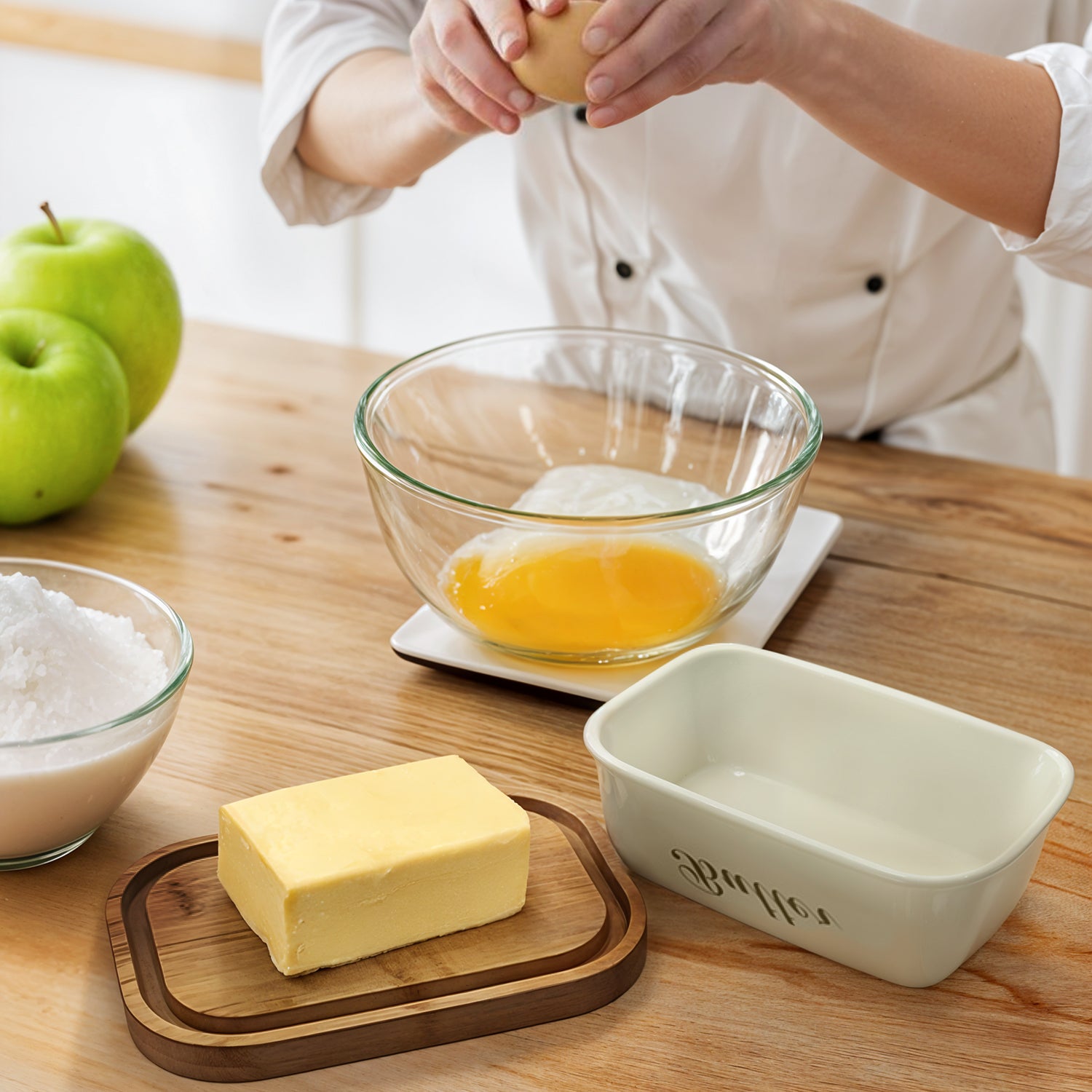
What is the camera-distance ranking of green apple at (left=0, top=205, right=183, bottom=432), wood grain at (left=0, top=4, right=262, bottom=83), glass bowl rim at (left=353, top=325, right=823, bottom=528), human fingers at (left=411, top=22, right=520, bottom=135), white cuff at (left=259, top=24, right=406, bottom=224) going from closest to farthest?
glass bowl rim at (left=353, top=325, right=823, bottom=528), human fingers at (left=411, top=22, right=520, bottom=135), green apple at (left=0, top=205, right=183, bottom=432), white cuff at (left=259, top=24, right=406, bottom=224), wood grain at (left=0, top=4, right=262, bottom=83)

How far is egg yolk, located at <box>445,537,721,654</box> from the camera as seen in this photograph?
2.36 feet

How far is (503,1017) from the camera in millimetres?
531

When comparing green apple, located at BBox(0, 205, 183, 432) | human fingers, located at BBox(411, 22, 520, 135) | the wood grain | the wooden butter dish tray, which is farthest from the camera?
the wood grain

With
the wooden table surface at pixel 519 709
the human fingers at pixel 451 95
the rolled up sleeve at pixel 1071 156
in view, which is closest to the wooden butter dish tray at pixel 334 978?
the wooden table surface at pixel 519 709

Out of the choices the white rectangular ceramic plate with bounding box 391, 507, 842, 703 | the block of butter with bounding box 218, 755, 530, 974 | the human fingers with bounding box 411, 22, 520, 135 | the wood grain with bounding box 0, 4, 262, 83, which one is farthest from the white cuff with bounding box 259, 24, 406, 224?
the wood grain with bounding box 0, 4, 262, 83

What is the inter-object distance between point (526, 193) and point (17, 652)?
86 cm

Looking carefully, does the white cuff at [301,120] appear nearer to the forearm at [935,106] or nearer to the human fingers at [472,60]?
the human fingers at [472,60]

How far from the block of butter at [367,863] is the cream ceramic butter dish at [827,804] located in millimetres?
66

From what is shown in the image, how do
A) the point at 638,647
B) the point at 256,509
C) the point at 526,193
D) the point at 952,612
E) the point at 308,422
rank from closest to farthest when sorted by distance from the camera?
1. the point at 638,647
2. the point at 952,612
3. the point at 256,509
4. the point at 308,422
5. the point at 526,193

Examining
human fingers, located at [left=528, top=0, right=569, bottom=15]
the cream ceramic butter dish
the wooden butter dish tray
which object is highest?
human fingers, located at [left=528, top=0, right=569, bottom=15]

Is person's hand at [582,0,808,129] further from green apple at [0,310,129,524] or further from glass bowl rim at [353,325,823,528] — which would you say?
green apple at [0,310,129,524]

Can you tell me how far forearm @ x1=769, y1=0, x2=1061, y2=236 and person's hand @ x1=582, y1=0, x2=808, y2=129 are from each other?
1.3 inches

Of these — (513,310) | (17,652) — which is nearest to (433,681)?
(17,652)

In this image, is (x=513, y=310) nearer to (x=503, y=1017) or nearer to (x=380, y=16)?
(x=380, y=16)
